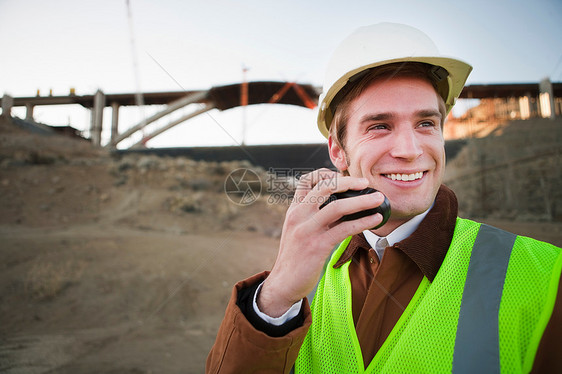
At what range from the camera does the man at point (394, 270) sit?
3.87ft

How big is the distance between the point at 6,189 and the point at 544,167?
28.0 m

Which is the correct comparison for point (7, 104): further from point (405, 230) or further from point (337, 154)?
point (405, 230)

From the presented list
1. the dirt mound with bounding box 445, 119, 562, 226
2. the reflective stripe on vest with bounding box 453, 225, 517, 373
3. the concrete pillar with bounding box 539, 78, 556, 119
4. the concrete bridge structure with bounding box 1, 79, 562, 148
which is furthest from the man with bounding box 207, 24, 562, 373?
the concrete pillar with bounding box 539, 78, 556, 119

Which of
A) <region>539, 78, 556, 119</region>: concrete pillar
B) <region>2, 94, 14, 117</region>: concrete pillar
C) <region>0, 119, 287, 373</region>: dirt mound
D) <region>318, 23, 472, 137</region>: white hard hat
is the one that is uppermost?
<region>539, 78, 556, 119</region>: concrete pillar

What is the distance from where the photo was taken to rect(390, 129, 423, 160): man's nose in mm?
1725

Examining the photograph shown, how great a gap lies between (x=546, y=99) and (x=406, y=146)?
3369 cm

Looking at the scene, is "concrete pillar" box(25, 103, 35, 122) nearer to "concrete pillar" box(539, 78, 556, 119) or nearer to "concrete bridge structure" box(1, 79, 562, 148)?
"concrete bridge structure" box(1, 79, 562, 148)

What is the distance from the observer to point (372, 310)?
1.52m

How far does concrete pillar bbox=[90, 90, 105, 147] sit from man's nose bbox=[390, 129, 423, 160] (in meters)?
33.5

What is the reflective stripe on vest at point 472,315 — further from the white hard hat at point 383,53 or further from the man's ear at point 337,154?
the white hard hat at point 383,53

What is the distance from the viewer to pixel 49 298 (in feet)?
22.7

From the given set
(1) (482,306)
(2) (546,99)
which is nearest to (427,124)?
(1) (482,306)

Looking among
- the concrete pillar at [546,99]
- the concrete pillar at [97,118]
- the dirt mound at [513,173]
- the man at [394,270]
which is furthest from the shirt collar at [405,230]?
the concrete pillar at [97,118]

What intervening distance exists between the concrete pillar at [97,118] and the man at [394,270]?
33308 millimetres
